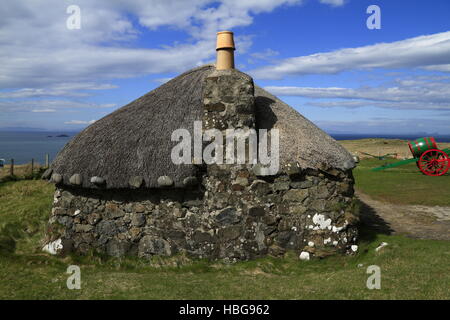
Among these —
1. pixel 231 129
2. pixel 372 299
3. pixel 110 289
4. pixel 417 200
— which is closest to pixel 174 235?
pixel 110 289

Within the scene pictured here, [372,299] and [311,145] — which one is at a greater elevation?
[311,145]

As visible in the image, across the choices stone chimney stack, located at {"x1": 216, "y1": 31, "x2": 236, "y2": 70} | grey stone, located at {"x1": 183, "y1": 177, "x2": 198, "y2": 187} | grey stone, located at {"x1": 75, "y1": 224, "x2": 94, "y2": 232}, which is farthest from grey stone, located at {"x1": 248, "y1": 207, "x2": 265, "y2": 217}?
grey stone, located at {"x1": 75, "y1": 224, "x2": 94, "y2": 232}

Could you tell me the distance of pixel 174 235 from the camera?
25.3ft

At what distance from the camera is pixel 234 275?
6977 millimetres

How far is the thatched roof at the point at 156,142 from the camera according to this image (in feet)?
25.3

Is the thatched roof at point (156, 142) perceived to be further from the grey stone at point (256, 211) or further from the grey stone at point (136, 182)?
the grey stone at point (256, 211)

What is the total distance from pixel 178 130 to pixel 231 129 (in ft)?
4.08

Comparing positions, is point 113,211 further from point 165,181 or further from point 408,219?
point 408,219

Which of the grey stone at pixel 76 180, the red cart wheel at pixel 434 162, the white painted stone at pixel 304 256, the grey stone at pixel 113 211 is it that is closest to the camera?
the white painted stone at pixel 304 256

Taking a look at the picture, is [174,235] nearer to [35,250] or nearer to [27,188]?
[35,250]

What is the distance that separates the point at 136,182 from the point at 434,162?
57.7 feet

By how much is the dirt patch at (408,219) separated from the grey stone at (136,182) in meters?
6.10

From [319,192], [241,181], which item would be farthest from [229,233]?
[319,192]

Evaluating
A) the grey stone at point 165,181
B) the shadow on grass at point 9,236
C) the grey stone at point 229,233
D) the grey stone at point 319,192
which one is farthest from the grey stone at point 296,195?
the shadow on grass at point 9,236
